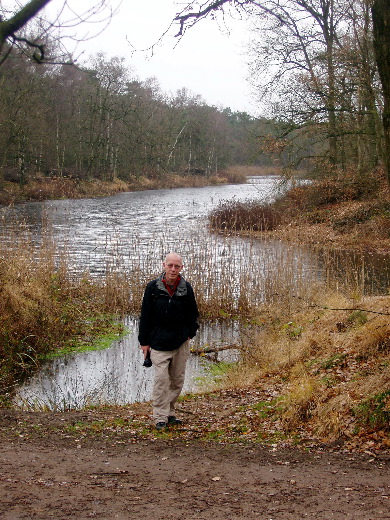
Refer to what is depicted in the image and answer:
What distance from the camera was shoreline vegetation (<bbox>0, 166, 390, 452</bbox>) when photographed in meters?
6.23

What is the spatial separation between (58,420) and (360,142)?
24127mm

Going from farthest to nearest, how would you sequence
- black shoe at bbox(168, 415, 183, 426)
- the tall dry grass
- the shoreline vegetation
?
the tall dry grass
black shoe at bbox(168, 415, 183, 426)
the shoreline vegetation

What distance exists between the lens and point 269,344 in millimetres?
10516

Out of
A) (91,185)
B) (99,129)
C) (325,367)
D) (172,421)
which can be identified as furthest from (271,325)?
(99,129)

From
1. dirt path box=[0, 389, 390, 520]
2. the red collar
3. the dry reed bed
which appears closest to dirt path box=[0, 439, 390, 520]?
dirt path box=[0, 389, 390, 520]

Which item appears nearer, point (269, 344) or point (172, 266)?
point (172, 266)

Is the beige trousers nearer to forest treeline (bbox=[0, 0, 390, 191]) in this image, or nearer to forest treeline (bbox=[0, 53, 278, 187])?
forest treeline (bbox=[0, 0, 390, 191])

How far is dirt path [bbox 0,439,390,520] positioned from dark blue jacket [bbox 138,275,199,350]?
1.10 m

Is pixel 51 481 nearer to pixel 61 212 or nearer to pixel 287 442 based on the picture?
pixel 287 442

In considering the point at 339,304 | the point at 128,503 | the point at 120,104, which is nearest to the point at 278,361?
the point at 339,304

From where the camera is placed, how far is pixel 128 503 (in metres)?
4.28

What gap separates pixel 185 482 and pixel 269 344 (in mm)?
5858

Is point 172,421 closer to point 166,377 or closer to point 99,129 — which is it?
point 166,377

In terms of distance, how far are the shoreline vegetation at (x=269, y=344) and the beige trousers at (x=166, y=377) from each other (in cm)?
30
